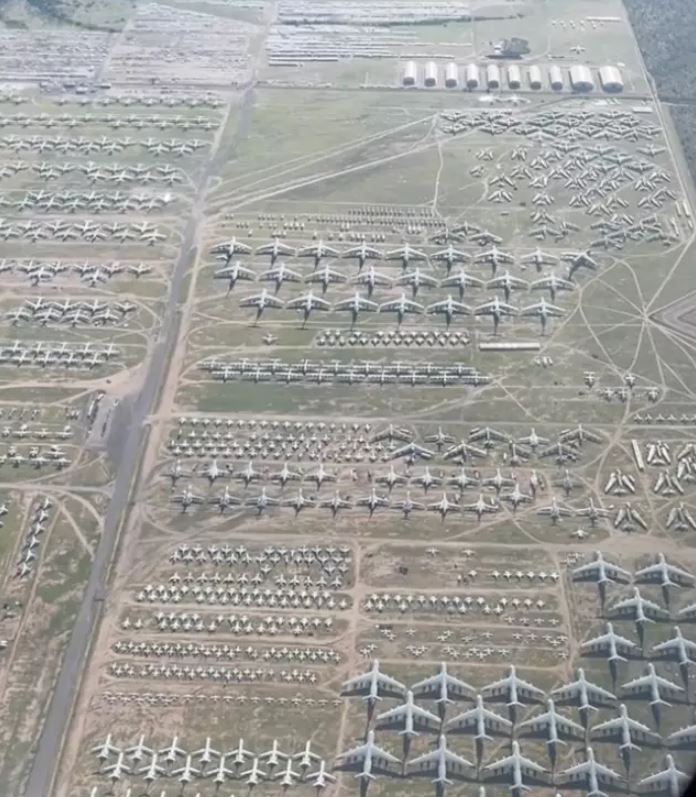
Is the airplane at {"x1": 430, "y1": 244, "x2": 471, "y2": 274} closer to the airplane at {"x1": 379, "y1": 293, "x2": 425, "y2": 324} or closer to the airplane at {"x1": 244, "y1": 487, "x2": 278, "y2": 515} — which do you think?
the airplane at {"x1": 379, "y1": 293, "x2": 425, "y2": 324}

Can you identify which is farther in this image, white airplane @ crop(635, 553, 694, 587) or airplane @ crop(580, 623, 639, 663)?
white airplane @ crop(635, 553, 694, 587)

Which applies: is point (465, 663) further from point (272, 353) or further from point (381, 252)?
point (381, 252)

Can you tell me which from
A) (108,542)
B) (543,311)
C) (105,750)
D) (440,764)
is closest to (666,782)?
(440,764)

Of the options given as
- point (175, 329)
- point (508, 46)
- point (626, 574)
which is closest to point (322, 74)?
point (508, 46)

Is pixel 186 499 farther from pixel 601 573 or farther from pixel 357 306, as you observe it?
pixel 601 573

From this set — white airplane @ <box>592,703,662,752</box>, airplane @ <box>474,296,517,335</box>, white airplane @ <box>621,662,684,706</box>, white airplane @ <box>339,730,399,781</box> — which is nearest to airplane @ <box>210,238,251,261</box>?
airplane @ <box>474,296,517,335</box>
